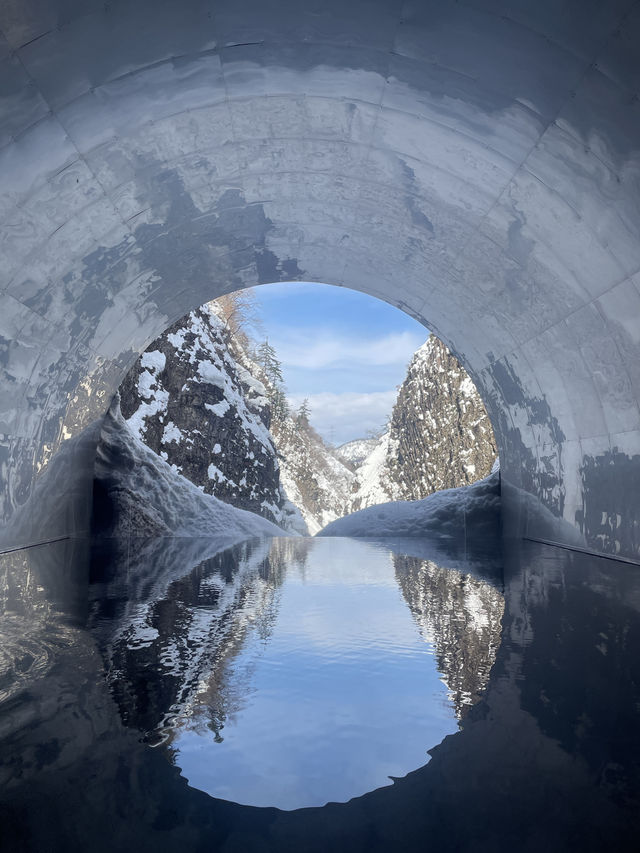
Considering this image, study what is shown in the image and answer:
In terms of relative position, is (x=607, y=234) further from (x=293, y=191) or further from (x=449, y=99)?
(x=293, y=191)

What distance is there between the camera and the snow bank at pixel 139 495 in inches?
479

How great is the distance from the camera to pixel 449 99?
18.1ft

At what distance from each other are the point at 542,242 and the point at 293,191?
3183mm

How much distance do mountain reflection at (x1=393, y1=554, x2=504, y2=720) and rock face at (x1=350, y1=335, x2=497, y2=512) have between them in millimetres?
25215

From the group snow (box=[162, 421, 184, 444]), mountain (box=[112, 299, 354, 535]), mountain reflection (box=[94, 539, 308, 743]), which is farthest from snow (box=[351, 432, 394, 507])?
mountain reflection (box=[94, 539, 308, 743])

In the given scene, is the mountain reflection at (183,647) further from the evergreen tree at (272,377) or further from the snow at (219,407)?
the evergreen tree at (272,377)

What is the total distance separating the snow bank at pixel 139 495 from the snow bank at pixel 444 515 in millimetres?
3087

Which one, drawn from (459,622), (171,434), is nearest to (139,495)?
(171,434)

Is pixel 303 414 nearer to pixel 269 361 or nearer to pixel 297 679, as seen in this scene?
pixel 269 361

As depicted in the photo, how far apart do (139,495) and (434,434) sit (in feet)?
90.9

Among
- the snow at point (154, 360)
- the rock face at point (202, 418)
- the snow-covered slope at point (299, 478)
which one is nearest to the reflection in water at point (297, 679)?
the rock face at point (202, 418)

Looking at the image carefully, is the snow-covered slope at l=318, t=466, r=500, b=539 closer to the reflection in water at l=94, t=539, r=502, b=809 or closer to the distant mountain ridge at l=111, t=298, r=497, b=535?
the distant mountain ridge at l=111, t=298, r=497, b=535

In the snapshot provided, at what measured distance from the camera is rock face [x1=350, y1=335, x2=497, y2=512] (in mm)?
34562

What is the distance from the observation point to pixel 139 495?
40.9 ft
